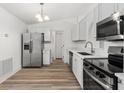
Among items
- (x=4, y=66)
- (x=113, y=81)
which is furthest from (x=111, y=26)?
(x=4, y=66)

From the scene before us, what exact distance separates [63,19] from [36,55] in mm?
2814

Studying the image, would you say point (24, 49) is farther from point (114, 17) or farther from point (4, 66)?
point (114, 17)

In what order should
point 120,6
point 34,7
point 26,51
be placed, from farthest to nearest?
1. point 26,51
2. point 34,7
3. point 120,6

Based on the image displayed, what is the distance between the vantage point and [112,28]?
8.22 ft

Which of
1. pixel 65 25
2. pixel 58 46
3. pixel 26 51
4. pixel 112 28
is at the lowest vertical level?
pixel 26 51

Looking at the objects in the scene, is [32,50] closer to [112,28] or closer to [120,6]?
[112,28]

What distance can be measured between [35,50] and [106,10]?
4.90m

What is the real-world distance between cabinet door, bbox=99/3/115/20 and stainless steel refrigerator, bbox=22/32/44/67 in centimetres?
449

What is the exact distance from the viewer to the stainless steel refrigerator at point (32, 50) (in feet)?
23.6

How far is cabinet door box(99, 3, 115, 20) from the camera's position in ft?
8.77

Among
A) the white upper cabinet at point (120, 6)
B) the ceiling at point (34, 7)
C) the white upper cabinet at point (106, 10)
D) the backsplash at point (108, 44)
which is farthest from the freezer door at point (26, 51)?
the white upper cabinet at point (120, 6)

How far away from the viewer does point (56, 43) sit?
1121cm

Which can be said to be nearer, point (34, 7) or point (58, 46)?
point (34, 7)

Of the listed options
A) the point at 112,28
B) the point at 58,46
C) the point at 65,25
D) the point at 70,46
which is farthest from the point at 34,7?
the point at 58,46
